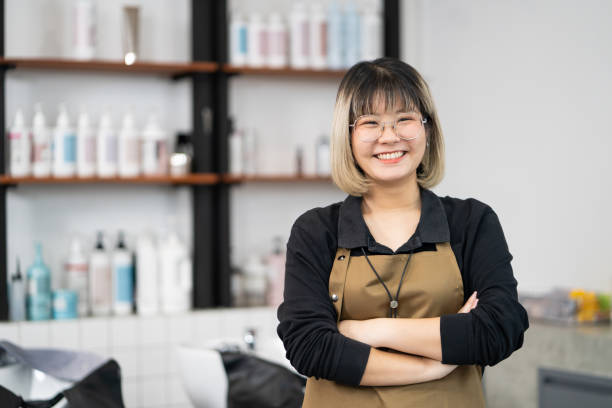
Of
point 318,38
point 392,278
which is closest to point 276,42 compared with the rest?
point 318,38

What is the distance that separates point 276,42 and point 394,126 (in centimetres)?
236

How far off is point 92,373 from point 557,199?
2.00 metres

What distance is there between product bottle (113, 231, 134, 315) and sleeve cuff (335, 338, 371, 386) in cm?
227

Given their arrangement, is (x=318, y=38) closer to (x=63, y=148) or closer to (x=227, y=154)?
(x=227, y=154)

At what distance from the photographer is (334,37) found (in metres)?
3.66

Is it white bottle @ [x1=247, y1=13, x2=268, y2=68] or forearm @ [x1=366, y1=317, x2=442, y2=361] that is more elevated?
white bottle @ [x1=247, y1=13, x2=268, y2=68]

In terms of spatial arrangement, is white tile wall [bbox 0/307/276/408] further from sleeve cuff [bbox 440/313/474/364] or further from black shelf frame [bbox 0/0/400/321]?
sleeve cuff [bbox 440/313/474/364]

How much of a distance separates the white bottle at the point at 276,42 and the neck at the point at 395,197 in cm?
229

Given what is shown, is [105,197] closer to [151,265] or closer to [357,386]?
[151,265]

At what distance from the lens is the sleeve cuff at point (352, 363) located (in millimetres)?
1291

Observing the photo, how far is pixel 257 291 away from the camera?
3.63 meters

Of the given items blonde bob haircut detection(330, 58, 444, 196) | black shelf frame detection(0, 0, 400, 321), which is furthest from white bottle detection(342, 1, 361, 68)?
blonde bob haircut detection(330, 58, 444, 196)

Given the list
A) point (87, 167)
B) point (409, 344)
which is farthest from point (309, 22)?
point (409, 344)

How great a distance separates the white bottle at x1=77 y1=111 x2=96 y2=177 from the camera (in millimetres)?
3324
